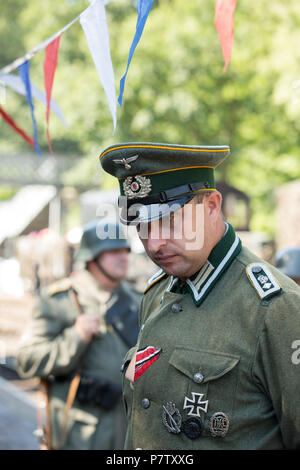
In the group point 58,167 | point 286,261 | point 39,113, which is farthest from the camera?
point 58,167

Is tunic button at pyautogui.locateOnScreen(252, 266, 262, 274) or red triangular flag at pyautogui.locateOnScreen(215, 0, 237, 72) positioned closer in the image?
tunic button at pyautogui.locateOnScreen(252, 266, 262, 274)

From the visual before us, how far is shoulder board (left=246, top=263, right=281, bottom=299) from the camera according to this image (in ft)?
6.05

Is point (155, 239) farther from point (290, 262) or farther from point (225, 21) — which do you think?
point (290, 262)

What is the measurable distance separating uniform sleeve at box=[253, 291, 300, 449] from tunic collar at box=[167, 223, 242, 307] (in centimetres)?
25

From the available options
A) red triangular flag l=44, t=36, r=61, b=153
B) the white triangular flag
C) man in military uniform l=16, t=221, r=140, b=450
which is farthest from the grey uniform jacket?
man in military uniform l=16, t=221, r=140, b=450

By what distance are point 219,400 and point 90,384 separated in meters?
1.90

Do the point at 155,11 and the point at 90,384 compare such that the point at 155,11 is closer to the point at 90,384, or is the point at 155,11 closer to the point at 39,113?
the point at 39,113

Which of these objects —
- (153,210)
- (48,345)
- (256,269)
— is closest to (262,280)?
(256,269)

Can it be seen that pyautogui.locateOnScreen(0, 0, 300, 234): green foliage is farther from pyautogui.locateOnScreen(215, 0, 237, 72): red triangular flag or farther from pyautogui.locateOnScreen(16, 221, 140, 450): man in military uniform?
pyautogui.locateOnScreen(215, 0, 237, 72): red triangular flag

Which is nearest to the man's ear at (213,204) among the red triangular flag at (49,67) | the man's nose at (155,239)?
the man's nose at (155,239)

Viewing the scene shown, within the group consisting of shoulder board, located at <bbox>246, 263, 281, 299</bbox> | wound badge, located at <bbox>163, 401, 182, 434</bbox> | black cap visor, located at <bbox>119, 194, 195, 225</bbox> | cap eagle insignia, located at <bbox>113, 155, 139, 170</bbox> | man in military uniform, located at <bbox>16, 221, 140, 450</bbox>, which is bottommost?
man in military uniform, located at <bbox>16, 221, 140, 450</bbox>

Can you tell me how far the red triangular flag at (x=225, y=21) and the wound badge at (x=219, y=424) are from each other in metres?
1.28

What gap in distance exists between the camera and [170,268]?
1.96 metres
